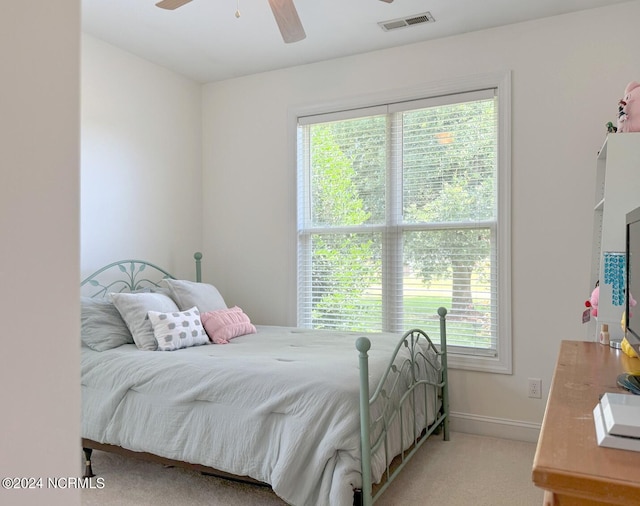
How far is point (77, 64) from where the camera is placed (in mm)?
775

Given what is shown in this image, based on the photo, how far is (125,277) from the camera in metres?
3.57

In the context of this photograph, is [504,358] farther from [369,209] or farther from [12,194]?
[12,194]

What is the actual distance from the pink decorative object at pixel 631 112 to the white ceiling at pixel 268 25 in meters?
1.00

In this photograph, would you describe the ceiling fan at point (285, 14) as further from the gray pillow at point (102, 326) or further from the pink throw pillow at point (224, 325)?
the pink throw pillow at point (224, 325)

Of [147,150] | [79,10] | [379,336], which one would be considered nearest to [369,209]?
[379,336]

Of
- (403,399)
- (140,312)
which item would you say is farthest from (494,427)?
(140,312)

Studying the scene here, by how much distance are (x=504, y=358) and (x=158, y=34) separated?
311 cm

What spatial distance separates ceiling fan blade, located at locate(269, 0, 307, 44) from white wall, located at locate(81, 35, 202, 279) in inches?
57.8

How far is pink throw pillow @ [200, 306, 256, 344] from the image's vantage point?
319cm

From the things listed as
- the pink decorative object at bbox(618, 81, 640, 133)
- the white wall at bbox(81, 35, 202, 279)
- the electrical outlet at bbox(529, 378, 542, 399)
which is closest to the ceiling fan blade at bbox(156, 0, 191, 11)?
the white wall at bbox(81, 35, 202, 279)

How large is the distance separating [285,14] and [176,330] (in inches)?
71.5

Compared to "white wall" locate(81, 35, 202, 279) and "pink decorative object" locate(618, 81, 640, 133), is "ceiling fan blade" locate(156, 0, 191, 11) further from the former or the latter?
"pink decorative object" locate(618, 81, 640, 133)

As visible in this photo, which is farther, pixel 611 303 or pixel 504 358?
pixel 504 358

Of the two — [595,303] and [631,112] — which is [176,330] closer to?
[595,303]
